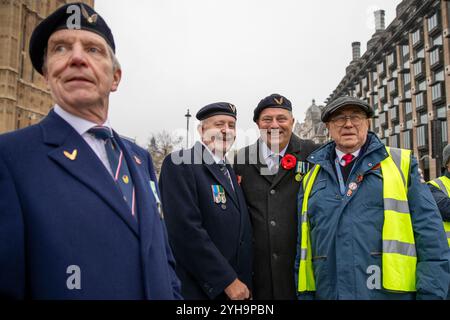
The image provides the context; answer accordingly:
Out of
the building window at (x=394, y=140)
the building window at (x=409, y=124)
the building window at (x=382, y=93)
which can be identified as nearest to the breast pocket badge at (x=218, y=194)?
the building window at (x=409, y=124)

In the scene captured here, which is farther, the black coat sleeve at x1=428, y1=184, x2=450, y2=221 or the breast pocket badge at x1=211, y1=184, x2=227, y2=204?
the black coat sleeve at x1=428, y1=184, x2=450, y2=221

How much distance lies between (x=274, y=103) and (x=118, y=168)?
259cm

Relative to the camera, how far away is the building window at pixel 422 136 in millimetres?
36906

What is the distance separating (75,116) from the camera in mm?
1886

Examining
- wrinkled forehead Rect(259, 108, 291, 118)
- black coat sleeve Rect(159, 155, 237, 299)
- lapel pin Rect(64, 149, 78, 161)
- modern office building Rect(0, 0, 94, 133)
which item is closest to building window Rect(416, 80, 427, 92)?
wrinkled forehead Rect(259, 108, 291, 118)

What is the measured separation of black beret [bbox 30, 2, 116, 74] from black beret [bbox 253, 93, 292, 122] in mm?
2418

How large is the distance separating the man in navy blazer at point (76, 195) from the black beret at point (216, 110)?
1.87m

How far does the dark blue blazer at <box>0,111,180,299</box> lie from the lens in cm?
149

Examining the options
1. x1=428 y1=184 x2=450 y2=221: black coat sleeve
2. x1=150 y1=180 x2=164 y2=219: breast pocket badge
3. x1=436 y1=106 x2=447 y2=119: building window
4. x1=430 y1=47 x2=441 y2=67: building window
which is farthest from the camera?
x1=430 y1=47 x2=441 y2=67: building window

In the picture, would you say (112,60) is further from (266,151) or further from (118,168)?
(266,151)

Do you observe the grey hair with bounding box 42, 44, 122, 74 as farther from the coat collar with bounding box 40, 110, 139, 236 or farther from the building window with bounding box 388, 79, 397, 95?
the building window with bounding box 388, 79, 397, 95

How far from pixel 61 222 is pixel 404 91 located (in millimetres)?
46517
